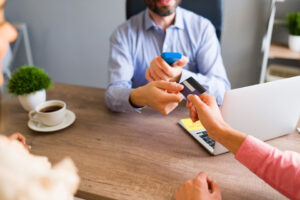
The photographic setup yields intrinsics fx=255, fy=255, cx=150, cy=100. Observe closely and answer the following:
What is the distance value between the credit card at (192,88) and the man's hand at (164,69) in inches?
6.0

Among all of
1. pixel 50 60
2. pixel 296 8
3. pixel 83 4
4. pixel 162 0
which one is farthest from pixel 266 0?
pixel 50 60

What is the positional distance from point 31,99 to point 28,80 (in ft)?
0.24

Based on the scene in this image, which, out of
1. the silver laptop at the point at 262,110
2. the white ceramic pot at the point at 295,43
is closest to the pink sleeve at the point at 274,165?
the silver laptop at the point at 262,110

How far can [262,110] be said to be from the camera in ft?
2.39

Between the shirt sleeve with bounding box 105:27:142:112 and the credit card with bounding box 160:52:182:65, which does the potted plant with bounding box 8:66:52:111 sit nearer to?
the shirt sleeve with bounding box 105:27:142:112

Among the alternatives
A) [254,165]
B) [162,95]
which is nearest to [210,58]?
[162,95]

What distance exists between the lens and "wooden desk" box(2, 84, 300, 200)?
62 cm

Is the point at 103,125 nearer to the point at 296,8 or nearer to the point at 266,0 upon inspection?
the point at 266,0

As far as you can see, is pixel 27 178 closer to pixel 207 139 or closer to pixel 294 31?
pixel 207 139

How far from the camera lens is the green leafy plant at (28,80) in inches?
33.7

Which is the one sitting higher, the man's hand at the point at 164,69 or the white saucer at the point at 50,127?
the man's hand at the point at 164,69

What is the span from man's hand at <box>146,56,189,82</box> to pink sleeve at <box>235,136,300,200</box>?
1.34 ft

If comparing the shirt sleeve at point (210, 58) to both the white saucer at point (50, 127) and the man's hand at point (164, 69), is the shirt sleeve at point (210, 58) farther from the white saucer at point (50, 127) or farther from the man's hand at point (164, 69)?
the white saucer at point (50, 127)

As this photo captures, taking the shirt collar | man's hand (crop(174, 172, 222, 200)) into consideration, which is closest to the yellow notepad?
man's hand (crop(174, 172, 222, 200))
